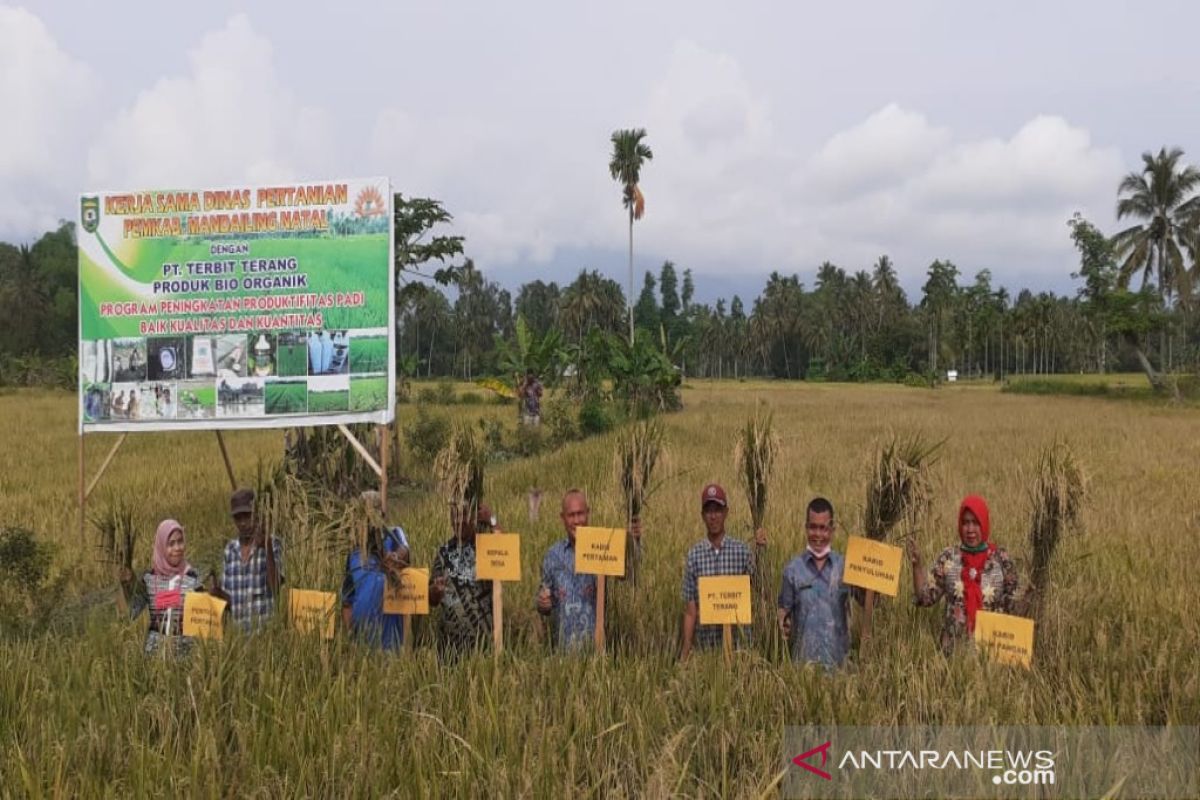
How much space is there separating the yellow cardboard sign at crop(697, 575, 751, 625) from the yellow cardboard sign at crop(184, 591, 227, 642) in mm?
2151

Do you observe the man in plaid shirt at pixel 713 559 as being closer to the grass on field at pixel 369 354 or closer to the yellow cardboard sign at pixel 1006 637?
the yellow cardboard sign at pixel 1006 637

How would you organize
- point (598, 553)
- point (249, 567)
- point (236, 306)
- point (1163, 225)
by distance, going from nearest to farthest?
1. point (598, 553)
2. point (249, 567)
3. point (236, 306)
4. point (1163, 225)

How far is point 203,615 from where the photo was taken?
3328 millimetres

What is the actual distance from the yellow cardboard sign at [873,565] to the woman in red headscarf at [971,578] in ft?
1.47

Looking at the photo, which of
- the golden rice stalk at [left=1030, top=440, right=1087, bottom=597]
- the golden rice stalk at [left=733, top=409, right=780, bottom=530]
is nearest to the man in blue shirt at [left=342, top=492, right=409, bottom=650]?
the golden rice stalk at [left=733, top=409, right=780, bottom=530]

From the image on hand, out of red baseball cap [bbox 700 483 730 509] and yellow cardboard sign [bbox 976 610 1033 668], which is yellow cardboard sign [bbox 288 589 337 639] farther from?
yellow cardboard sign [bbox 976 610 1033 668]

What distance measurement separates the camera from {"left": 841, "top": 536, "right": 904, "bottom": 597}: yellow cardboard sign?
3.18 m

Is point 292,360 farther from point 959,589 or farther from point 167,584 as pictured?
point 959,589

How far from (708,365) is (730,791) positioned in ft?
261

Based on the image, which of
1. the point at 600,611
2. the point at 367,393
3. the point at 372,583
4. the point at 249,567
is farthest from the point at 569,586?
the point at 367,393

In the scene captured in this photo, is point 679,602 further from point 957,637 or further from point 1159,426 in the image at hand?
point 1159,426

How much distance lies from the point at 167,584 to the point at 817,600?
330cm

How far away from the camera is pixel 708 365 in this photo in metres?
80.9

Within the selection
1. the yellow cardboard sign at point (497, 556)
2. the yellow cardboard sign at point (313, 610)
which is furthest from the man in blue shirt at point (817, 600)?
the yellow cardboard sign at point (313, 610)
